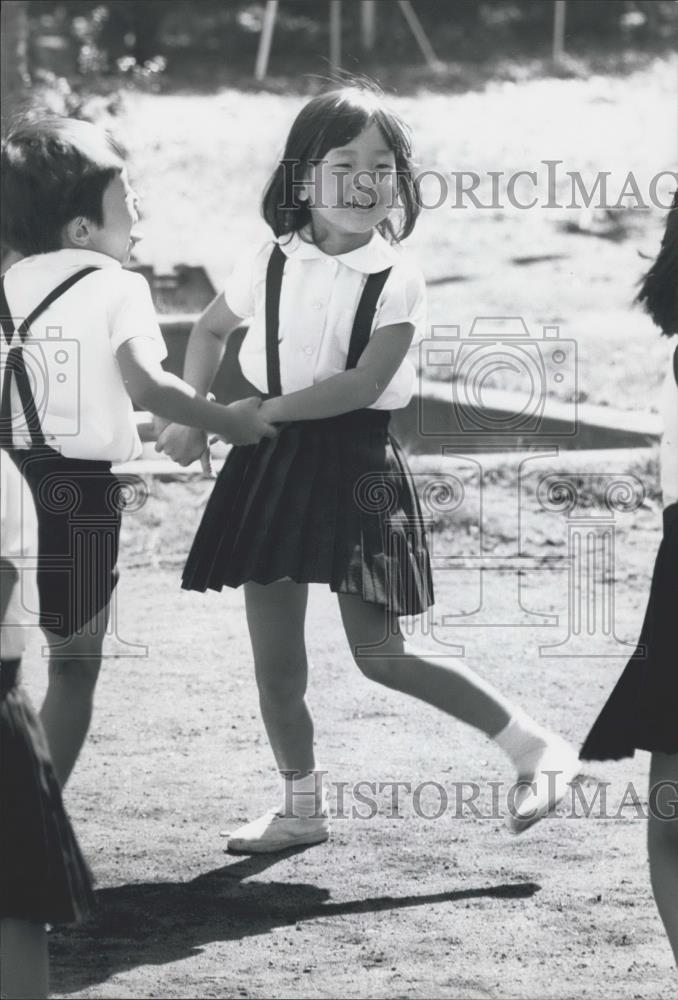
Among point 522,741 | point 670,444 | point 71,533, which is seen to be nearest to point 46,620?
point 71,533

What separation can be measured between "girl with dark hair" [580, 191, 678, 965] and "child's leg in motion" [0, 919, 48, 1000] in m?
0.85

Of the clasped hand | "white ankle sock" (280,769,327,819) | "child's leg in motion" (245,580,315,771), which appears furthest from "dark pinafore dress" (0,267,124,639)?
"white ankle sock" (280,769,327,819)

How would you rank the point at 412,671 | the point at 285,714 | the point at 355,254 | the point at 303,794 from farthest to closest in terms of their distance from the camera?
the point at 303,794, the point at 285,714, the point at 412,671, the point at 355,254

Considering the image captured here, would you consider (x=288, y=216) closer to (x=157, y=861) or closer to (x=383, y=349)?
(x=383, y=349)

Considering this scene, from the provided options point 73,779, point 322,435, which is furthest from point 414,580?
point 73,779

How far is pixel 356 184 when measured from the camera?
8.28 ft

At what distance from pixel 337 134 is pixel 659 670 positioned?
0.95m

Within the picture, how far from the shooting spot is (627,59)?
37.1 feet

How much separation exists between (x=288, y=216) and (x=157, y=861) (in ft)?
4.04

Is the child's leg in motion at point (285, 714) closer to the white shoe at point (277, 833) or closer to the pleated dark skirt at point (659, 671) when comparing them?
the white shoe at point (277, 833)

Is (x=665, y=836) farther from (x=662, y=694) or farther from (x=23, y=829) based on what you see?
(x=23, y=829)

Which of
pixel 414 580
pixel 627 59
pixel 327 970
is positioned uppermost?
pixel 627 59

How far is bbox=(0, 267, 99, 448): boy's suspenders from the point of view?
2.37m

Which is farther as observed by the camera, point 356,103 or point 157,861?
point 157,861
